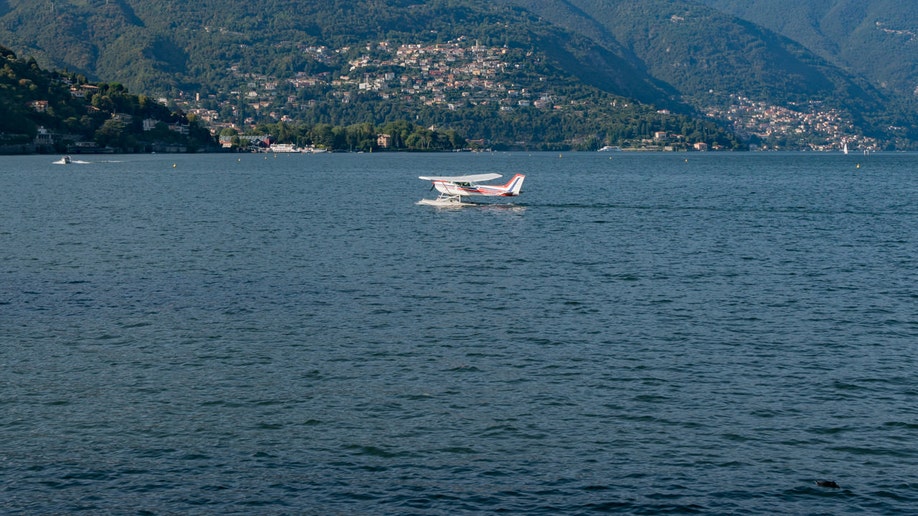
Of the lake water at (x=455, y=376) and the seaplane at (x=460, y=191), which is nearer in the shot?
the lake water at (x=455, y=376)

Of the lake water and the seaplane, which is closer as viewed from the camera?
the lake water

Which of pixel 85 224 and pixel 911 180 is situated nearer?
pixel 85 224

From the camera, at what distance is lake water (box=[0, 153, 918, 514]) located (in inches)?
930

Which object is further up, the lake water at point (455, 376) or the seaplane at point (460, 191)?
the seaplane at point (460, 191)

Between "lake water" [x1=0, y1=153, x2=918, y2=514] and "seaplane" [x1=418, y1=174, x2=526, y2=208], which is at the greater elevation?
"seaplane" [x1=418, y1=174, x2=526, y2=208]

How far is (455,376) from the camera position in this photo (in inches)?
1307

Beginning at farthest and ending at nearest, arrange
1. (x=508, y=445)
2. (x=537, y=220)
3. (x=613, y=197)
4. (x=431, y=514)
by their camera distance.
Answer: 1. (x=613, y=197)
2. (x=537, y=220)
3. (x=508, y=445)
4. (x=431, y=514)

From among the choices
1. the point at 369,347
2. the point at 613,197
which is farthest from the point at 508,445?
the point at 613,197

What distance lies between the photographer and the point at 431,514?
71.7 ft

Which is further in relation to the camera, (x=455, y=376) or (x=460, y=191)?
(x=460, y=191)

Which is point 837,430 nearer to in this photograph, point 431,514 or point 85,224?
point 431,514

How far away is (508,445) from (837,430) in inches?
349

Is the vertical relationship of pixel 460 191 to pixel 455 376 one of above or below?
above

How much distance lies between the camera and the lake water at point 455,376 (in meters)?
23.6
